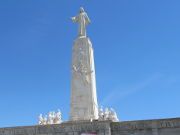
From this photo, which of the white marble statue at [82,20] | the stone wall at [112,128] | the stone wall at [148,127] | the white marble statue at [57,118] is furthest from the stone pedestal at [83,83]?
the white marble statue at [57,118]

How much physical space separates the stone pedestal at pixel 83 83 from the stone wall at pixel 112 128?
4846mm

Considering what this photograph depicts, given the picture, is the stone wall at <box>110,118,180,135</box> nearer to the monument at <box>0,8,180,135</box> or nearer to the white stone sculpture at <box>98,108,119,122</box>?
the monument at <box>0,8,180,135</box>

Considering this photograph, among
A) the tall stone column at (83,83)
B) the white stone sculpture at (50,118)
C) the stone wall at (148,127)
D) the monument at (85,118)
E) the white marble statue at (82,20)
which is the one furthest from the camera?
the white stone sculpture at (50,118)

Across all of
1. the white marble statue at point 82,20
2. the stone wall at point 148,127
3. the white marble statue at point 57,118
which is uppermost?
the white marble statue at point 82,20

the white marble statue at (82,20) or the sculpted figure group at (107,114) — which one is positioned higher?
the white marble statue at (82,20)

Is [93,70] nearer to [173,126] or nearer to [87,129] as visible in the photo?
→ [87,129]

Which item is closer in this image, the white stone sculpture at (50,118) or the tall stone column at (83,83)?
the tall stone column at (83,83)

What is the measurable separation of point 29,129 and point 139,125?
7036 millimetres

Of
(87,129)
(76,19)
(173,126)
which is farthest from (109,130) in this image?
(76,19)

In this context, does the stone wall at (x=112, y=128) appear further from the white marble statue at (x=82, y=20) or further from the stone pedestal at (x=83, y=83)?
the white marble statue at (x=82, y=20)

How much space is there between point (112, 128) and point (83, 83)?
23.9 ft

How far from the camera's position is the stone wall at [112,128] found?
2086 cm

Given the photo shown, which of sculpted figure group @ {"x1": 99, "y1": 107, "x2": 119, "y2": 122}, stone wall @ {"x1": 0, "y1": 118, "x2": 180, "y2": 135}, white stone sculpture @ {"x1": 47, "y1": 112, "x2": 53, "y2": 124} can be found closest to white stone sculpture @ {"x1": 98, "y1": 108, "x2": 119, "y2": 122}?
sculpted figure group @ {"x1": 99, "y1": 107, "x2": 119, "y2": 122}

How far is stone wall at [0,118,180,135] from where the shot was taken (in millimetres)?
20859
